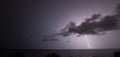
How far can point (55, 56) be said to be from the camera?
37844mm

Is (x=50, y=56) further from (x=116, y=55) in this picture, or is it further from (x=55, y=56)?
(x=116, y=55)

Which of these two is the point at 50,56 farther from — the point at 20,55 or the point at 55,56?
the point at 20,55

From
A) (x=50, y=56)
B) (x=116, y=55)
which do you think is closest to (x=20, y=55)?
(x=50, y=56)

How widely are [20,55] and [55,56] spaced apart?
7.67 m

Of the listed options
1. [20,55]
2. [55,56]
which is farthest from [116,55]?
[20,55]

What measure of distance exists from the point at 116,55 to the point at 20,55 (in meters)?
20.4

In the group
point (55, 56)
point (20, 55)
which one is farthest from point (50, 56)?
point (20, 55)

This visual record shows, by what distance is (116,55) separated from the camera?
39.1 m

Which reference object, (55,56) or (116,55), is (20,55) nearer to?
(55,56)

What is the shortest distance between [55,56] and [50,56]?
1060mm

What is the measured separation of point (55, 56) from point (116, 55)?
1297cm

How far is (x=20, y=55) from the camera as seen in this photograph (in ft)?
129

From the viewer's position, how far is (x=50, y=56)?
38.1 m
